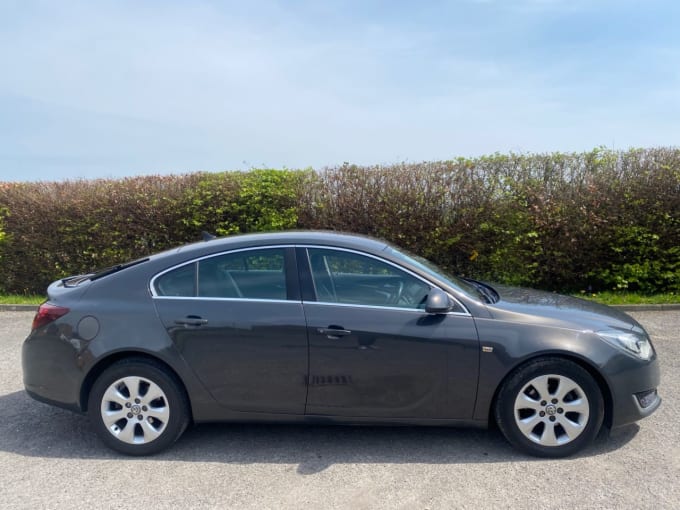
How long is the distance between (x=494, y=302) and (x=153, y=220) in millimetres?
6600

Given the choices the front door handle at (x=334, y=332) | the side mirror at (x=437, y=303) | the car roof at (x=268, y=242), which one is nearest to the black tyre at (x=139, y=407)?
the car roof at (x=268, y=242)

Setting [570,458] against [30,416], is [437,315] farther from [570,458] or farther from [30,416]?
[30,416]

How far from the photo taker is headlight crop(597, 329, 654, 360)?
3.82 metres

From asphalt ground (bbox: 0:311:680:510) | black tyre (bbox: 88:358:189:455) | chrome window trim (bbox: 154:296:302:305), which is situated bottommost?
asphalt ground (bbox: 0:311:680:510)

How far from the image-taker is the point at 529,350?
3.72m

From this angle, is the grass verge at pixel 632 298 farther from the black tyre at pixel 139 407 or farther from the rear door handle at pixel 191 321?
the black tyre at pixel 139 407

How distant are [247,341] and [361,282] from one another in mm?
915

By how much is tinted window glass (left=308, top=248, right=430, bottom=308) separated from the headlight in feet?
4.16

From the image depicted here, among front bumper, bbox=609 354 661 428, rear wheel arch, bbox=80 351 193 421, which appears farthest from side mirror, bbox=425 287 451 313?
rear wheel arch, bbox=80 351 193 421

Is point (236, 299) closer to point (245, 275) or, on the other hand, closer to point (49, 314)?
point (245, 275)

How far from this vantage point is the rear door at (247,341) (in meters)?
3.81

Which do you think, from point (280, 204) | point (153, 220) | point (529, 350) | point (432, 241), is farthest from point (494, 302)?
point (153, 220)

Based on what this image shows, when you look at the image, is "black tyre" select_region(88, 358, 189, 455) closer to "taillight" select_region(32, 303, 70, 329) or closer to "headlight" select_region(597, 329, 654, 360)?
"taillight" select_region(32, 303, 70, 329)

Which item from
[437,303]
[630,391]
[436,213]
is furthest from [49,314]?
[436,213]
